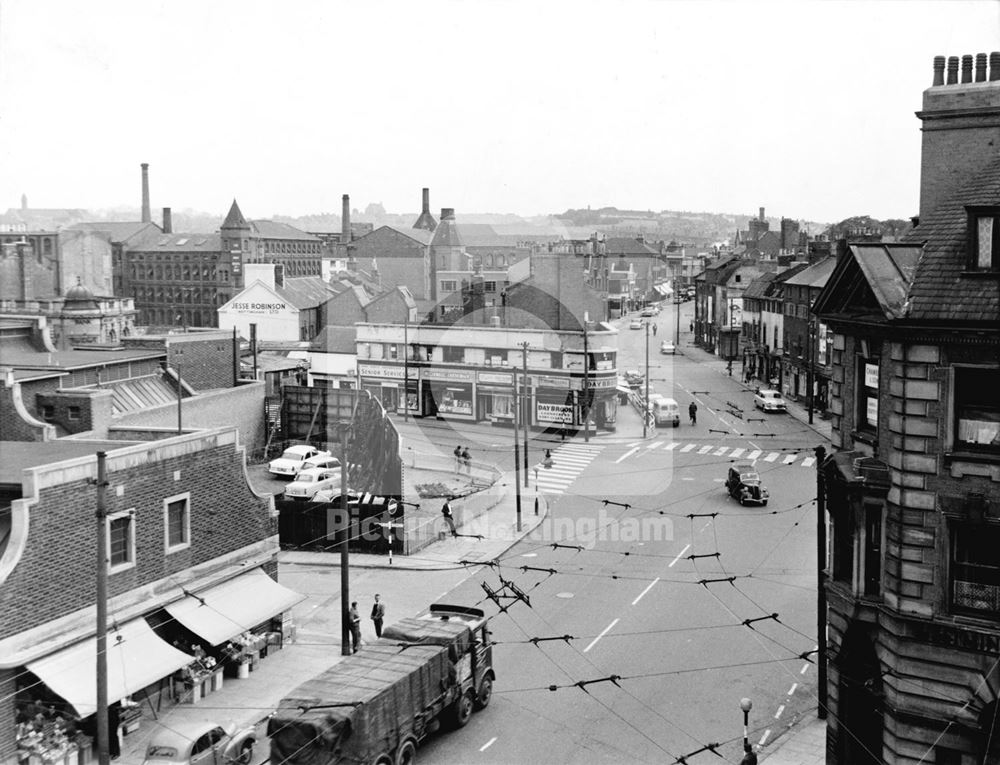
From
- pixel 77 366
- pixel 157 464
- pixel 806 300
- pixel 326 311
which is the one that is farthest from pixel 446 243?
pixel 157 464

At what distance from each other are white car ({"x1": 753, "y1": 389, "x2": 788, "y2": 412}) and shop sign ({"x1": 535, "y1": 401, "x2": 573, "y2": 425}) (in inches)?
605

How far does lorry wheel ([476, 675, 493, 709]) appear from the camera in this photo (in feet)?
78.4

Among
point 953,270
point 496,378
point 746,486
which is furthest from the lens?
point 496,378

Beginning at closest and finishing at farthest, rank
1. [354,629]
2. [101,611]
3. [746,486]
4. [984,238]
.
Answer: [101,611]
[984,238]
[354,629]
[746,486]

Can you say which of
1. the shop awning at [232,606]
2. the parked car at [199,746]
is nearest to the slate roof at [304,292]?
the shop awning at [232,606]

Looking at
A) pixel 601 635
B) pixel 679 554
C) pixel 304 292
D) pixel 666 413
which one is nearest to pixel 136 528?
pixel 601 635

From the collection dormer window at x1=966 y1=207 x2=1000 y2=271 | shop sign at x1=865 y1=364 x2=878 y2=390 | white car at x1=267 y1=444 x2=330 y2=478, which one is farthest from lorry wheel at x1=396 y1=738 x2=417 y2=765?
white car at x1=267 y1=444 x2=330 y2=478

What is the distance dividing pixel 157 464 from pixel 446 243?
95.3 meters

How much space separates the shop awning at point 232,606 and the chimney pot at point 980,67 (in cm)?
2030

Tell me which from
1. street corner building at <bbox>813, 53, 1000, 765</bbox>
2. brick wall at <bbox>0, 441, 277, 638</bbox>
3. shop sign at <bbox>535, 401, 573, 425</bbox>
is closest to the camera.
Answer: street corner building at <bbox>813, 53, 1000, 765</bbox>

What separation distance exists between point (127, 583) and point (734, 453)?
3883 cm

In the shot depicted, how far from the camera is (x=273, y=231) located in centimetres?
15738

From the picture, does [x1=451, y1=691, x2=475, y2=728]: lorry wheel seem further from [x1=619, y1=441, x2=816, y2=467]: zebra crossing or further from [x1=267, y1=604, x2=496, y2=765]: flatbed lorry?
[x1=619, y1=441, x2=816, y2=467]: zebra crossing

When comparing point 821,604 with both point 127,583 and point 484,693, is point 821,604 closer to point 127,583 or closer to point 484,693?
point 484,693
